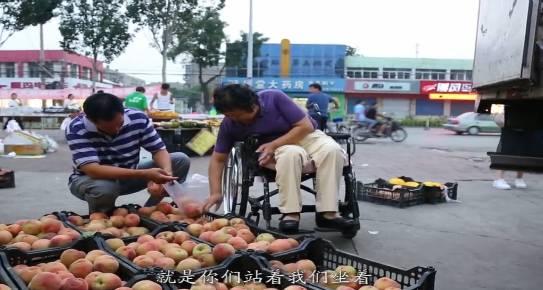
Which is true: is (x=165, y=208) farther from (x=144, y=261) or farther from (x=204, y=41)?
(x=204, y=41)

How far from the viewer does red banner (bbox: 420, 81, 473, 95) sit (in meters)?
44.7

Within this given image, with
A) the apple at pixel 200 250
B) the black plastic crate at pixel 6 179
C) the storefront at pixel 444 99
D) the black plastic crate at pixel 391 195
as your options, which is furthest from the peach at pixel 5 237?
the storefront at pixel 444 99

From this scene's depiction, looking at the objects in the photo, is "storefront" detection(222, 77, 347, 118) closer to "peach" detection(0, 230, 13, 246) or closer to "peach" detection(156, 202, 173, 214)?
"peach" detection(156, 202, 173, 214)

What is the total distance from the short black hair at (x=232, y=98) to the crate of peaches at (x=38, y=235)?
1293 millimetres

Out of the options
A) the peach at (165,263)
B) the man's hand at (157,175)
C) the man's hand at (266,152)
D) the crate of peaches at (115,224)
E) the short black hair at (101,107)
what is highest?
the short black hair at (101,107)

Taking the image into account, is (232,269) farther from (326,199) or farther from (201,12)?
(201,12)

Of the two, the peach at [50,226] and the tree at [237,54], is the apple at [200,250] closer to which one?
the peach at [50,226]

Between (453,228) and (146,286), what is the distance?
3.66m

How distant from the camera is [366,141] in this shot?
706 inches

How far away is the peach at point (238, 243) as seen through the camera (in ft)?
8.56

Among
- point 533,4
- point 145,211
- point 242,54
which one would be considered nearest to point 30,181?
point 145,211

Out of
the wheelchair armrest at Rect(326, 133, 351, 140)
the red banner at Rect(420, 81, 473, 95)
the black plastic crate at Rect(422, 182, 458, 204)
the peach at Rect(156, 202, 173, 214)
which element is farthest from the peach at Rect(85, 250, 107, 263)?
the red banner at Rect(420, 81, 473, 95)

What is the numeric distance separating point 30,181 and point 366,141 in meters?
12.5

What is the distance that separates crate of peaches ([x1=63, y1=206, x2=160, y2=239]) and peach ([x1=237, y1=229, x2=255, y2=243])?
1.87 feet
